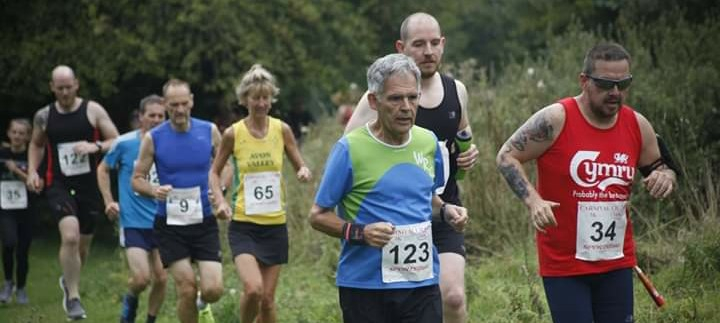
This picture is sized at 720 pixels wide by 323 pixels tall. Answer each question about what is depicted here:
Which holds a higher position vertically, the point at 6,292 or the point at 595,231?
the point at 595,231

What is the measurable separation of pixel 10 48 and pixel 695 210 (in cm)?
1205

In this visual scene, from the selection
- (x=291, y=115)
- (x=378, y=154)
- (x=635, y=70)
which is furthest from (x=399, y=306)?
(x=291, y=115)

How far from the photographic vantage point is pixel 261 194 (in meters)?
9.70

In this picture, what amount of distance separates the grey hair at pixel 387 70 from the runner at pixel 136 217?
4792 millimetres

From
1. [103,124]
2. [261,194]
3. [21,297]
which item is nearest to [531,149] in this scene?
[261,194]

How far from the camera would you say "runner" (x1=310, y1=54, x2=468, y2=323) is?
20.6ft

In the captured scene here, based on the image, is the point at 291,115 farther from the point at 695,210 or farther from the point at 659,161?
the point at 659,161

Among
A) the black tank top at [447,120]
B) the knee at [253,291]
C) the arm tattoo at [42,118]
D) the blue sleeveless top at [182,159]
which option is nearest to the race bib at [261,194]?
the blue sleeveless top at [182,159]

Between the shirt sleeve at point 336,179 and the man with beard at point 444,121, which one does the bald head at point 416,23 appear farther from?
the shirt sleeve at point 336,179

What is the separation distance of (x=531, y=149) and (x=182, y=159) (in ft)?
13.4

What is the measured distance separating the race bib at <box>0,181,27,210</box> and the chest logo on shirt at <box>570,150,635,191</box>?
9273mm

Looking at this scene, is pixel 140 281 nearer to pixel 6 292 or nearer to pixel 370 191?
pixel 6 292

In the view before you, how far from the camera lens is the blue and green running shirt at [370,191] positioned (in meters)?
6.34

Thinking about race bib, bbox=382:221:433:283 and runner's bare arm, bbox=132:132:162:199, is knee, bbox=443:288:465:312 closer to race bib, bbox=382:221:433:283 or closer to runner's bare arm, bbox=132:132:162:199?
race bib, bbox=382:221:433:283
